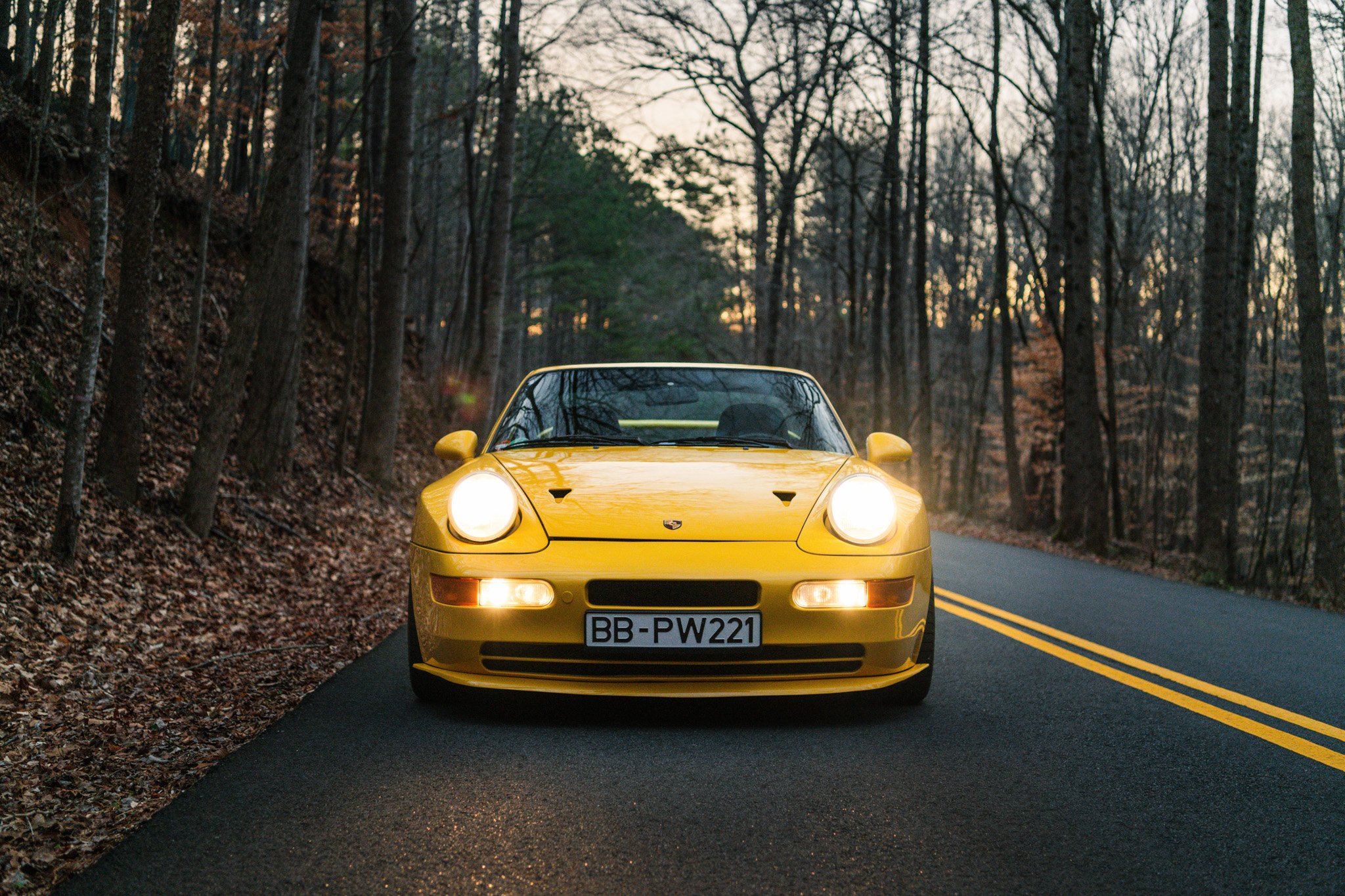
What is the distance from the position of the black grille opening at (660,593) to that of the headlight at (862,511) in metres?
0.49

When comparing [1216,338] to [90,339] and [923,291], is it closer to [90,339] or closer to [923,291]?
[923,291]

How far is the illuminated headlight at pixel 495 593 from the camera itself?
3.60m

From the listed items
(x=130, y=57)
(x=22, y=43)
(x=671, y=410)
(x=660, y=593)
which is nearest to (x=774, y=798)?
(x=660, y=593)

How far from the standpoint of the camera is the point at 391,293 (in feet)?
49.1

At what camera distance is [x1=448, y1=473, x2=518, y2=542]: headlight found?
3.76 meters

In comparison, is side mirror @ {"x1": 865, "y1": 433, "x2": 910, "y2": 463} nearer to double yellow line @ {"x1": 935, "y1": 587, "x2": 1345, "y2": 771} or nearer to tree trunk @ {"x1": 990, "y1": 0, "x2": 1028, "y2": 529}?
double yellow line @ {"x1": 935, "y1": 587, "x2": 1345, "y2": 771}

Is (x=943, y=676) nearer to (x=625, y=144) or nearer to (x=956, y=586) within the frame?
(x=956, y=586)

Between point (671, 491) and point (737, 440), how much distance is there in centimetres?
84

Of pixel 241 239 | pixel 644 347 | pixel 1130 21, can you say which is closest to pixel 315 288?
pixel 241 239

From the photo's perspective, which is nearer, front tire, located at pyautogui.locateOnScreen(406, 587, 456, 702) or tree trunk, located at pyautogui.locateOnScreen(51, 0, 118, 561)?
front tire, located at pyautogui.locateOnScreen(406, 587, 456, 702)

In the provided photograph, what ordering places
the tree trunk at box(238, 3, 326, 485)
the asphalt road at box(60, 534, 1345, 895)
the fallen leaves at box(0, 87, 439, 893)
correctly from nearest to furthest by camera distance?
the asphalt road at box(60, 534, 1345, 895) → the fallen leaves at box(0, 87, 439, 893) → the tree trunk at box(238, 3, 326, 485)

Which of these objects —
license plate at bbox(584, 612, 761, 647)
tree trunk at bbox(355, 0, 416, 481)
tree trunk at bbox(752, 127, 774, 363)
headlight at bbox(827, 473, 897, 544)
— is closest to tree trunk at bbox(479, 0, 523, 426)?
tree trunk at bbox(355, 0, 416, 481)

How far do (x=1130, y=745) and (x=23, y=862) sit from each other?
338 cm

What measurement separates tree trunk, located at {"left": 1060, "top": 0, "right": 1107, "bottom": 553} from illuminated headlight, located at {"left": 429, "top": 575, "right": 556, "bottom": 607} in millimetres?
12798
